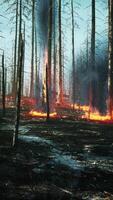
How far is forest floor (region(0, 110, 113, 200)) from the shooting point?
10.8 metres

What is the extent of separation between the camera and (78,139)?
19.3 m

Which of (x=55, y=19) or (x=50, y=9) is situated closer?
(x=50, y=9)

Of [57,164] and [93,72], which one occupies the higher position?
[93,72]

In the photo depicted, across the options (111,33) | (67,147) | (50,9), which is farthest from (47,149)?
(50,9)

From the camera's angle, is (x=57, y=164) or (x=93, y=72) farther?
(x=93, y=72)

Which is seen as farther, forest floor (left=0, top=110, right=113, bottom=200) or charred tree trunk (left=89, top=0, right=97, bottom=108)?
charred tree trunk (left=89, top=0, right=97, bottom=108)

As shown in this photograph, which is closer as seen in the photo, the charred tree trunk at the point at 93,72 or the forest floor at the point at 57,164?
the forest floor at the point at 57,164

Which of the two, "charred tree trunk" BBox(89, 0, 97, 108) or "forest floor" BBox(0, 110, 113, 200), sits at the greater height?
"charred tree trunk" BBox(89, 0, 97, 108)

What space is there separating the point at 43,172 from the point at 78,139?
6.63 metres

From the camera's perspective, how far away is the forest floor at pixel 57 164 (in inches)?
426

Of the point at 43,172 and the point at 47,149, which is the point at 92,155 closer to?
the point at 47,149

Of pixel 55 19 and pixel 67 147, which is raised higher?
pixel 55 19

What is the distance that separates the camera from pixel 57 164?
45.8 ft

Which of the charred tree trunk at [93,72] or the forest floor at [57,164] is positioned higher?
the charred tree trunk at [93,72]
